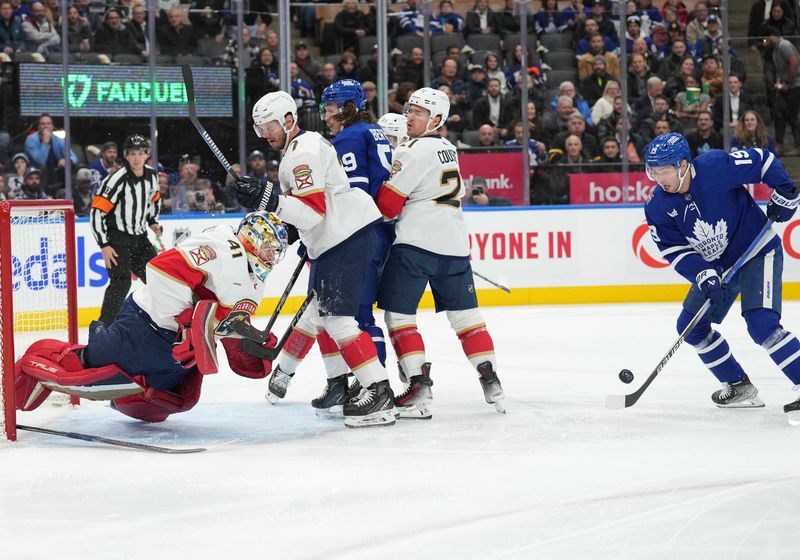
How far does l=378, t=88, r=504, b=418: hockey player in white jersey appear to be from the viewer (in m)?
4.15

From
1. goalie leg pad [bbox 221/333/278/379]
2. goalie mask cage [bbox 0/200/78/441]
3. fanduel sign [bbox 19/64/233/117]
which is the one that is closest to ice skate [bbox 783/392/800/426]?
goalie leg pad [bbox 221/333/278/379]

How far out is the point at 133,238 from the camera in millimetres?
5875

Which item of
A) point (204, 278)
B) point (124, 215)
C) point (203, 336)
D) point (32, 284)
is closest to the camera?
point (203, 336)

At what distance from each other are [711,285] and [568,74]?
16.7 feet

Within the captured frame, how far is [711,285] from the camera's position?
4039 mm

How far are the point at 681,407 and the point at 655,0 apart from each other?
5.65m

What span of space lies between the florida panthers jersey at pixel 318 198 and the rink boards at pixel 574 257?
4.00 m

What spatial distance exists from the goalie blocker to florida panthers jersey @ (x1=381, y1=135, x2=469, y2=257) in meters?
0.79

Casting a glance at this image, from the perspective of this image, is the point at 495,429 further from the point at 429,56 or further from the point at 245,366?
the point at 429,56

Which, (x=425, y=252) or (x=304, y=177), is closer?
(x=304, y=177)

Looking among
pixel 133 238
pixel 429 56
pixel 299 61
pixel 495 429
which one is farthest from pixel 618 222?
pixel 495 429

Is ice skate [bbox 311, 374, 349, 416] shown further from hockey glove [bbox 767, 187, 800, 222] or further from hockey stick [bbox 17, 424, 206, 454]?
hockey glove [bbox 767, 187, 800, 222]

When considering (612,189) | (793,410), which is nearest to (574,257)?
(612,189)

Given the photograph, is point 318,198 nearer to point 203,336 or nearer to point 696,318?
point 203,336
